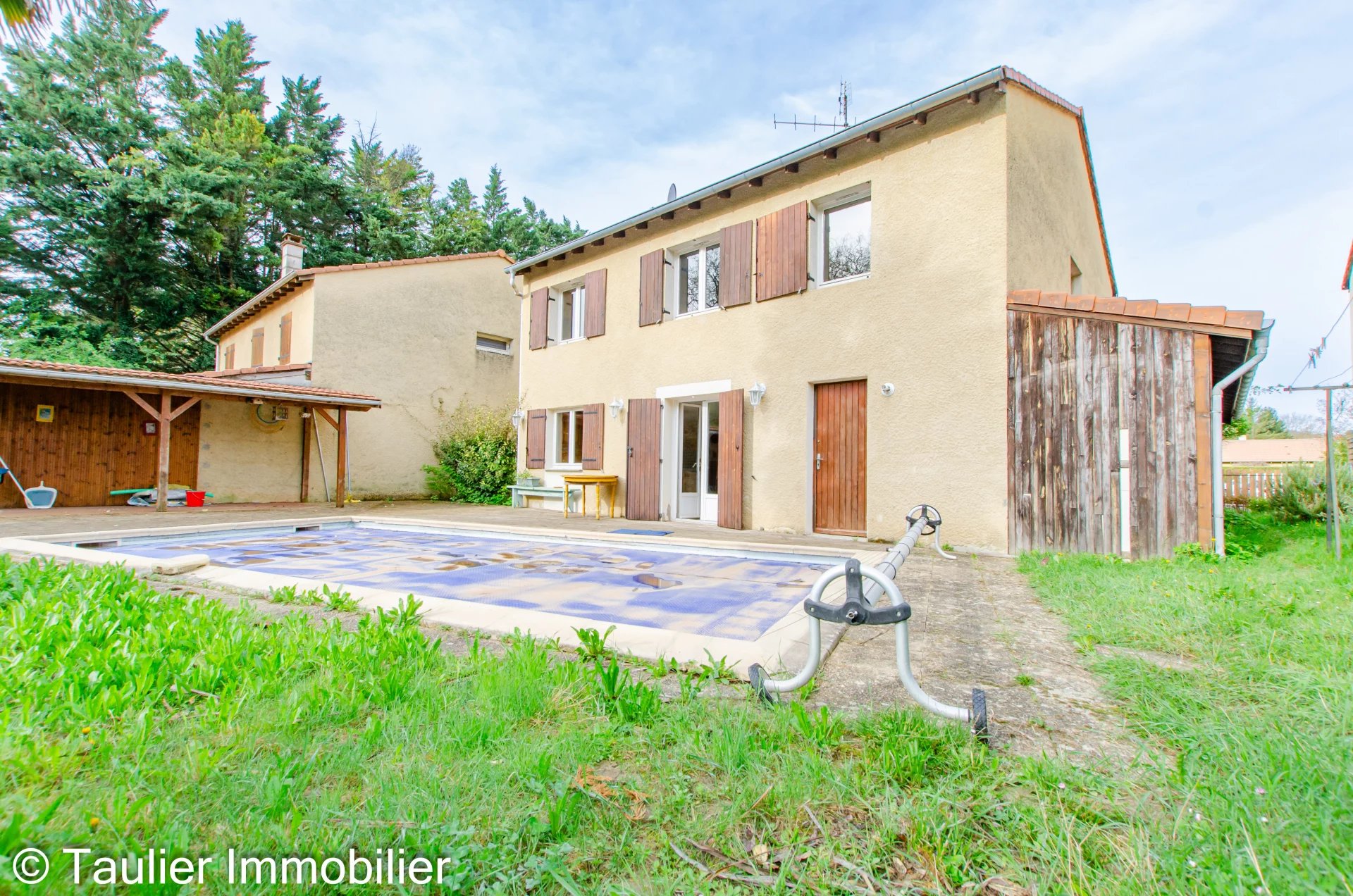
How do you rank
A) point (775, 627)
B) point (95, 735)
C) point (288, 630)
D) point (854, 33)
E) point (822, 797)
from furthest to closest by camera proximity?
point (854, 33) → point (775, 627) → point (288, 630) → point (95, 735) → point (822, 797)

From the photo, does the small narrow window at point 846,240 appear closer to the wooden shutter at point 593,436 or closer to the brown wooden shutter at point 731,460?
the brown wooden shutter at point 731,460

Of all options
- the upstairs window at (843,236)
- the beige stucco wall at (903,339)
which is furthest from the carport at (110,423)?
the upstairs window at (843,236)

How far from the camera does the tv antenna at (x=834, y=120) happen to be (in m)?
10.9

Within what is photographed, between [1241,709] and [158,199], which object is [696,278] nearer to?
[1241,709]

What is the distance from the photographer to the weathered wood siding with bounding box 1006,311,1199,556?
5.54 meters

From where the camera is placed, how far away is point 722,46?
10.3 meters

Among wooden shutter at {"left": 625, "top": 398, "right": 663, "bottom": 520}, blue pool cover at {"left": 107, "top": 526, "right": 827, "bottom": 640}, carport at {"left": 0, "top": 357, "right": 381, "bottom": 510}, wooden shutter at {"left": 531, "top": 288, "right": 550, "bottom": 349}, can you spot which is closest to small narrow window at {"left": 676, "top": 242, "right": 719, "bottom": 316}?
wooden shutter at {"left": 625, "top": 398, "right": 663, "bottom": 520}

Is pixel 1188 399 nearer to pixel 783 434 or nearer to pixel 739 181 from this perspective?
pixel 783 434

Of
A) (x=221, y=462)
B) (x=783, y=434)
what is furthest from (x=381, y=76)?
(x=783, y=434)

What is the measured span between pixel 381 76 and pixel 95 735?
53.5 ft

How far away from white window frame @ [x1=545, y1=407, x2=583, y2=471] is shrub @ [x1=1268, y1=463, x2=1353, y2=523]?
11.3 meters

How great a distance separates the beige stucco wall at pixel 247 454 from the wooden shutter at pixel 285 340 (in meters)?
2.10

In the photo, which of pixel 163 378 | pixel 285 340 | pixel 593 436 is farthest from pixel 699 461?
pixel 285 340

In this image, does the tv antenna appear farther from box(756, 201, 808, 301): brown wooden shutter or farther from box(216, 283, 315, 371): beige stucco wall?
box(216, 283, 315, 371): beige stucco wall
